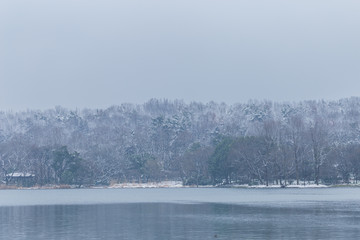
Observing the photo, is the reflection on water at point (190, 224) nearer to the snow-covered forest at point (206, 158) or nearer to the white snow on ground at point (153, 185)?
the snow-covered forest at point (206, 158)

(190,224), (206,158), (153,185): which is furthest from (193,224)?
(153,185)

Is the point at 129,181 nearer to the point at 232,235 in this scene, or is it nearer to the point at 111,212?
the point at 111,212

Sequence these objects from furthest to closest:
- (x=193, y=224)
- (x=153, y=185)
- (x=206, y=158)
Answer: (x=153, y=185)
(x=206, y=158)
(x=193, y=224)

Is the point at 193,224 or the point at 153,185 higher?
the point at 193,224

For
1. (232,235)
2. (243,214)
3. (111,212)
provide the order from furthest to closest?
(111,212) → (243,214) → (232,235)

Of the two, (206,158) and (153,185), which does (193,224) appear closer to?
(206,158)

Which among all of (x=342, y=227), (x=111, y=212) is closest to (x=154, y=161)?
(x=111, y=212)

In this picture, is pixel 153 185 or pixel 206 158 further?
pixel 153 185

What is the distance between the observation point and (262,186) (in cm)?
12169

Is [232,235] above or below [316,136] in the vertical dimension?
below

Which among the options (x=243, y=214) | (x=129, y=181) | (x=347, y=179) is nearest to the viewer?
(x=243, y=214)

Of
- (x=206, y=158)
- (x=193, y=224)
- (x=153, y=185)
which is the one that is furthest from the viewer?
(x=153, y=185)

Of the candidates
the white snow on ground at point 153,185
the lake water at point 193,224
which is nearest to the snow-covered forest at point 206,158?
the white snow on ground at point 153,185

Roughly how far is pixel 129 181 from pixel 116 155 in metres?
11.9
